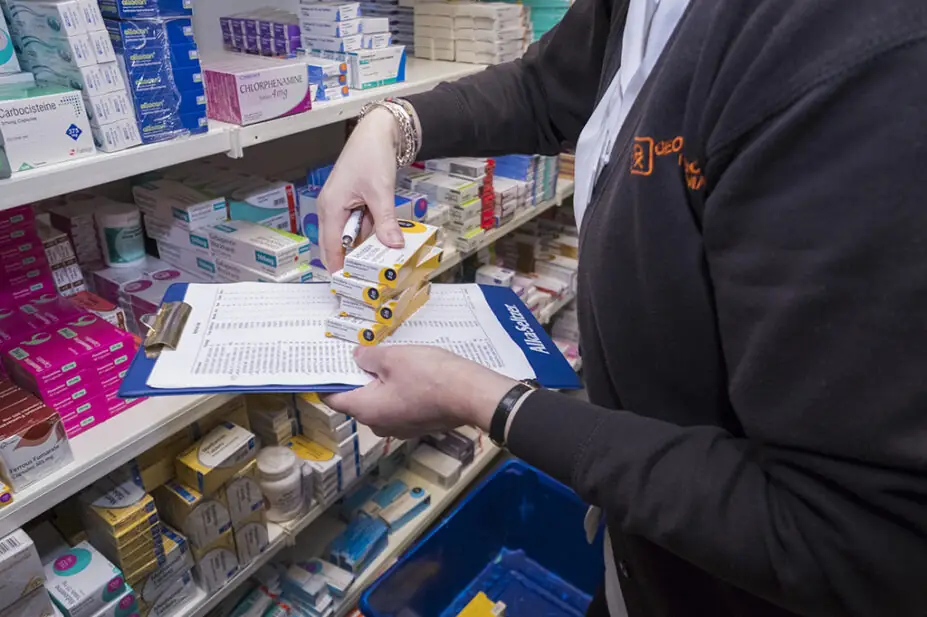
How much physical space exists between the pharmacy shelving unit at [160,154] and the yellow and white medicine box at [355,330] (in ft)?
1.27

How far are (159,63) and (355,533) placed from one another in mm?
1280

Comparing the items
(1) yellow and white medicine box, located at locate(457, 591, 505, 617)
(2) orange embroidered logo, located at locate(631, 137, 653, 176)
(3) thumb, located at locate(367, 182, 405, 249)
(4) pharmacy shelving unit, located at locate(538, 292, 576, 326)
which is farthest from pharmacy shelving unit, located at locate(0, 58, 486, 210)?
(1) yellow and white medicine box, located at locate(457, 591, 505, 617)

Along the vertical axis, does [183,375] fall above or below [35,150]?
below

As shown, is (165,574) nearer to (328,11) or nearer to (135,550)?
(135,550)

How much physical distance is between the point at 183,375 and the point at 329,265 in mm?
290

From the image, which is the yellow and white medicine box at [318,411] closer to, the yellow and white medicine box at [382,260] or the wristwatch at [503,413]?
the yellow and white medicine box at [382,260]

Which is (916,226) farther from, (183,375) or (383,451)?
(383,451)

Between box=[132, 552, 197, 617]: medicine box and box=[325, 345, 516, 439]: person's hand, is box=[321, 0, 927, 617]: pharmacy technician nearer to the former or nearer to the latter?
box=[325, 345, 516, 439]: person's hand

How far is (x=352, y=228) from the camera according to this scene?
0.99 meters

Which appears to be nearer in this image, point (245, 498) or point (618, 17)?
point (618, 17)

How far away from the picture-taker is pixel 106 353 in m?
0.98

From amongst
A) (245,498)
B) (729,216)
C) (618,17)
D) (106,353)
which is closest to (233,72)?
(106,353)

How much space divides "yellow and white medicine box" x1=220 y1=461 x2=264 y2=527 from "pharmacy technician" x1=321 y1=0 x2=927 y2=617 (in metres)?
0.62

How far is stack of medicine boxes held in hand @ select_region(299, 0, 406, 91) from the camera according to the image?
57.1 inches
